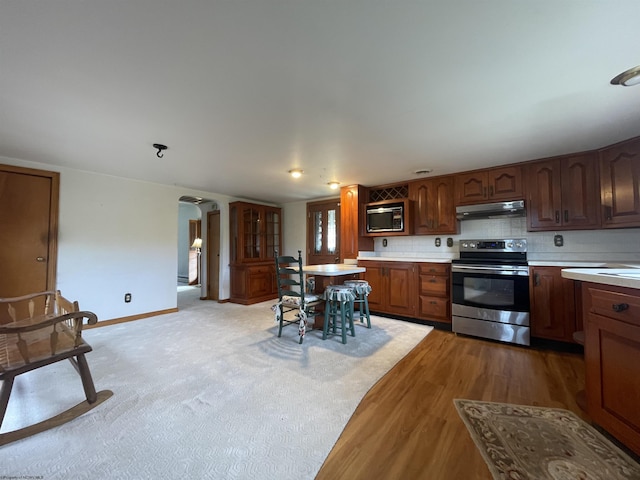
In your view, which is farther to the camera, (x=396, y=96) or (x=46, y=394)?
(x=46, y=394)

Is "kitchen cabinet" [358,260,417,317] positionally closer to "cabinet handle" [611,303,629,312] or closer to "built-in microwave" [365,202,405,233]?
"built-in microwave" [365,202,405,233]

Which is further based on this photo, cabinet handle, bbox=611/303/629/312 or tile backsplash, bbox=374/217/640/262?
tile backsplash, bbox=374/217/640/262

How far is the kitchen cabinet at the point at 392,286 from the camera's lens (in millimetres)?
3678

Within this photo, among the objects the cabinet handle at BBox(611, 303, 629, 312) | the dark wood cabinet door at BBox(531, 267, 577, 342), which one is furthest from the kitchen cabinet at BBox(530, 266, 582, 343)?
the cabinet handle at BBox(611, 303, 629, 312)

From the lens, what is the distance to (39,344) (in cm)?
180

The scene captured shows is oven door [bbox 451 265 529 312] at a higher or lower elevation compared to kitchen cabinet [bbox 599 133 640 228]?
lower

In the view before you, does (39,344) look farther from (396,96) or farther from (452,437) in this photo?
(396,96)

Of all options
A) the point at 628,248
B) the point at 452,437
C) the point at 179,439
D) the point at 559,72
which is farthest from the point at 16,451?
the point at 628,248

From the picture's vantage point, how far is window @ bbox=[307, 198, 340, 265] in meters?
5.35

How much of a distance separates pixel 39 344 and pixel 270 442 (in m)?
1.79

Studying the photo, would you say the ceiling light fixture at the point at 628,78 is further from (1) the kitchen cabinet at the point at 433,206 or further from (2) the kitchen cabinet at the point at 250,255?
(2) the kitchen cabinet at the point at 250,255

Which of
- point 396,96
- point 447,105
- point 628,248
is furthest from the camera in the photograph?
point 628,248

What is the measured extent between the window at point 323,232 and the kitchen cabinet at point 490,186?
2383 mm

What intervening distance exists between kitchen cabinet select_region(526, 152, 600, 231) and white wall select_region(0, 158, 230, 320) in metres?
5.18
